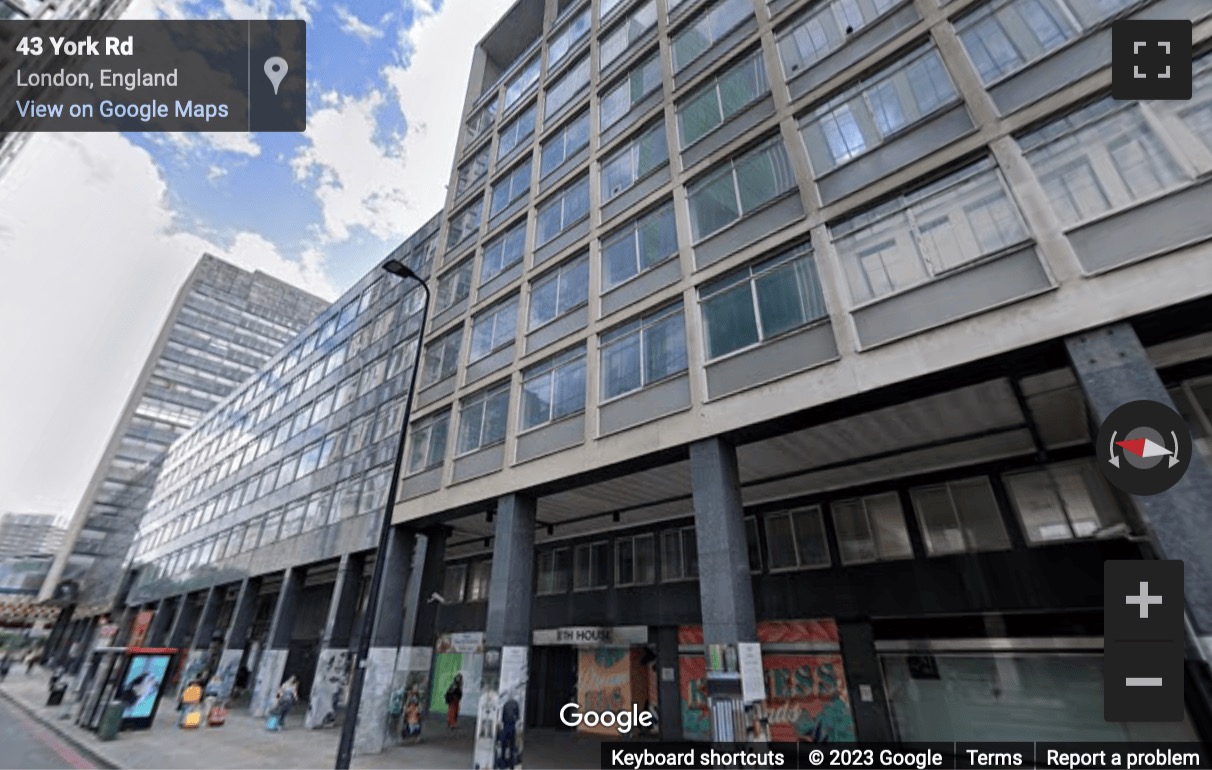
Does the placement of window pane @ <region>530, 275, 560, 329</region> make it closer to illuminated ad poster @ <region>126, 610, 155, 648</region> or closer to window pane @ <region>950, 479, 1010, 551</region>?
window pane @ <region>950, 479, 1010, 551</region>

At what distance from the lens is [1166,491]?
20.4 feet

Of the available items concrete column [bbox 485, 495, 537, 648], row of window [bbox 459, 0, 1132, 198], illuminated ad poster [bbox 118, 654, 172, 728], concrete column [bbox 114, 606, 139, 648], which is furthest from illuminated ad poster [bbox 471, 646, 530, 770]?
concrete column [bbox 114, 606, 139, 648]

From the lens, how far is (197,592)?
36.1m

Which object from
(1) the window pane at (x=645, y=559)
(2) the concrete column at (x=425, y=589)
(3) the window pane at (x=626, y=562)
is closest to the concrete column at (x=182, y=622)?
(2) the concrete column at (x=425, y=589)

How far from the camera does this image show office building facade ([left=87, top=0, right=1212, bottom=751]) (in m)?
8.05

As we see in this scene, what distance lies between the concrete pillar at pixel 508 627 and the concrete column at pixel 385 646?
3.95 metres

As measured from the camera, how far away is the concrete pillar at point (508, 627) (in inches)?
482

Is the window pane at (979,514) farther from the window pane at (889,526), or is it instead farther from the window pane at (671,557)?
the window pane at (671,557)

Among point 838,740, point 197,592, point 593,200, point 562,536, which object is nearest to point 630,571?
point 562,536

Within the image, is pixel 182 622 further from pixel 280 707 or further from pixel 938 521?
pixel 938 521

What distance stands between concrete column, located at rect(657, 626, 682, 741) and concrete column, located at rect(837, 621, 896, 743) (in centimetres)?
513

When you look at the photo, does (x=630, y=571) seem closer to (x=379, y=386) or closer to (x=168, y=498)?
(x=379, y=386)

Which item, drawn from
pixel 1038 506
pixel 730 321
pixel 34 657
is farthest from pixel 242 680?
pixel 34 657
